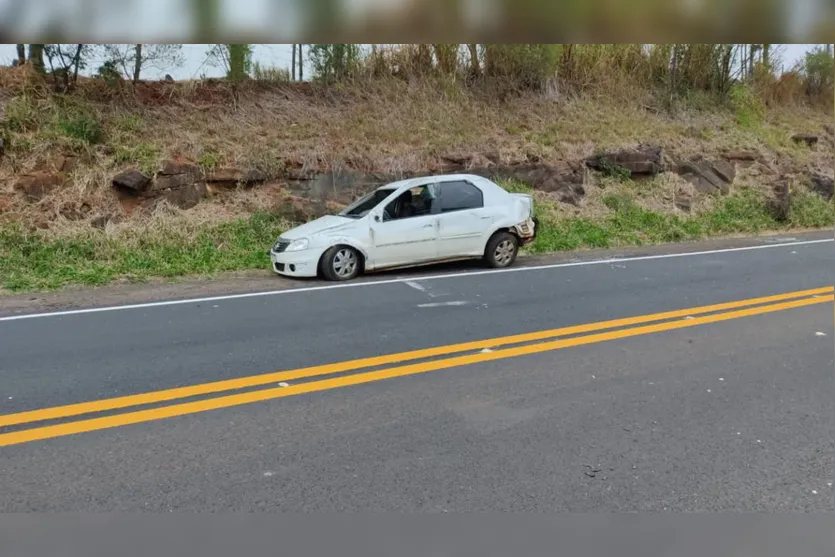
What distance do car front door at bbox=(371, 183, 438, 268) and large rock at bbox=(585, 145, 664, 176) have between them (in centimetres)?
862

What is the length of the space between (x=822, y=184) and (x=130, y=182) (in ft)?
59.4

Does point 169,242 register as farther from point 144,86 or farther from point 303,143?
point 144,86

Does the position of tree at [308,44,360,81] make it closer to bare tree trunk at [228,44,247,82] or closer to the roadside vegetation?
the roadside vegetation

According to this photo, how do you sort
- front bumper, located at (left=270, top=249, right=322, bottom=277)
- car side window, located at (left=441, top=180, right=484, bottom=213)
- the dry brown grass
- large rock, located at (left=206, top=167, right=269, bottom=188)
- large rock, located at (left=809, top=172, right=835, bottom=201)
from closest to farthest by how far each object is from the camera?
front bumper, located at (left=270, top=249, right=322, bottom=277) → car side window, located at (left=441, top=180, right=484, bottom=213) → the dry brown grass → large rock, located at (left=206, top=167, right=269, bottom=188) → large rock, located at (left=809, top=172, right=835, bottom=201)

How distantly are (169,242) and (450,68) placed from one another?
10.2 meters

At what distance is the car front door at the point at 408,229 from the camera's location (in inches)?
386

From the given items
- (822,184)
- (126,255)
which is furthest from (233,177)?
(822,184)

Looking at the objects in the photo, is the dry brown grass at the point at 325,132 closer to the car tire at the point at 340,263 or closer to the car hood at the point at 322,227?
the car hood at the point at 322,227

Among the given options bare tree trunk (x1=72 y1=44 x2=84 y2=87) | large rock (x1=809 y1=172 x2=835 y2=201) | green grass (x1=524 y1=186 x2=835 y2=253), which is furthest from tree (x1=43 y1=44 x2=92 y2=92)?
large rock (x1=809 y1=172 x2=835 y2=201)

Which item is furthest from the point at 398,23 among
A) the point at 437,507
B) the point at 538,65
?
the point at 538,65

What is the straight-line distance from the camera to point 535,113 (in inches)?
766

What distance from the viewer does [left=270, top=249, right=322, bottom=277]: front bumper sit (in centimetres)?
944

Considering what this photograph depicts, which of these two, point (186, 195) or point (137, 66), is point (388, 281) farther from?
point (137, 66)

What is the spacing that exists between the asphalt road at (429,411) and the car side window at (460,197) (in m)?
2.93
